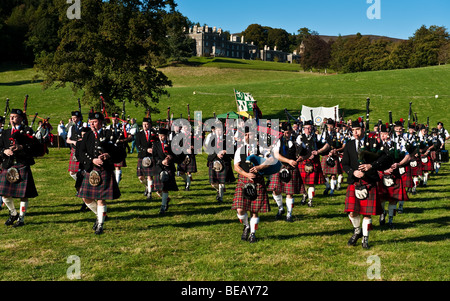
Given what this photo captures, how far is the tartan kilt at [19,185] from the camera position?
8750 millimetres

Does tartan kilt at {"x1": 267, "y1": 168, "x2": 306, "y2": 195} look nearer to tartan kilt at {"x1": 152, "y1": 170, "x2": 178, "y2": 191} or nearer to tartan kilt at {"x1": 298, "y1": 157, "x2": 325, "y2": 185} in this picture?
tartan kilt at {"x1": 298, "y1": 157, "x2": 325, "y2": 185}

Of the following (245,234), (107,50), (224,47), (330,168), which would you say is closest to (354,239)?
(245,234)

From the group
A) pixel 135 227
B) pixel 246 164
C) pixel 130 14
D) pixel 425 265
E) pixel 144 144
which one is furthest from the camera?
pixel 130 14

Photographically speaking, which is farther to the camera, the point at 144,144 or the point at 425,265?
the point at 144,144

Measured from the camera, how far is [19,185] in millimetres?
8828

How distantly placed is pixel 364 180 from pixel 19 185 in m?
7.38

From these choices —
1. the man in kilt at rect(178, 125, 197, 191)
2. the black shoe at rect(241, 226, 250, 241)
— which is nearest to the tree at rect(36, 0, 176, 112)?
the man in kilt at rect(178, 125, 197, 191)

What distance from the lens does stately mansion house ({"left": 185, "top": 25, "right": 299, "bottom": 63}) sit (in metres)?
154

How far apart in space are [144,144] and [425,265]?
7.93 meters

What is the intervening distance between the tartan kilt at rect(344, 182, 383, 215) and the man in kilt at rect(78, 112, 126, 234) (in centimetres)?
481

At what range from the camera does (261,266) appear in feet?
22.2

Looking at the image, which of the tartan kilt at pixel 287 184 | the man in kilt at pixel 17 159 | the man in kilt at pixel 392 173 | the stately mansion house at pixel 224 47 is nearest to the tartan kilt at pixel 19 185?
the man in kilt at pixel 17 159
